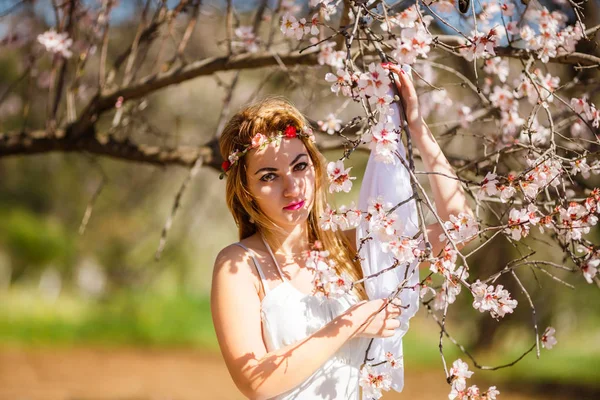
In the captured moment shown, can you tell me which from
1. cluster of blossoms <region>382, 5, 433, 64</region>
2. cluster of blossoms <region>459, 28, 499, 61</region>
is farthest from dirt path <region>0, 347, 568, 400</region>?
cluster of blossoms <region>382, 5, 433, 64</region>

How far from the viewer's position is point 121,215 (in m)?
8.48

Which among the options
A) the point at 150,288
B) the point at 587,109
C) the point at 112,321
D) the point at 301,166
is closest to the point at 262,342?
the point at 301,166

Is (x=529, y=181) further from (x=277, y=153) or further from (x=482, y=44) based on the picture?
(x=277, y=153)

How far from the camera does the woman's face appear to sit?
1.58 metres

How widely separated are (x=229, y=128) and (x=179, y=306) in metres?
6.04

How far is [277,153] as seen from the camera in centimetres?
158

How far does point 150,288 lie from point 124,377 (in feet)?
5.81

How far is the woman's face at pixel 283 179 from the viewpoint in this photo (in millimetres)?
1585

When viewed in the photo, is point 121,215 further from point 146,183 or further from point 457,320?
point 457,320

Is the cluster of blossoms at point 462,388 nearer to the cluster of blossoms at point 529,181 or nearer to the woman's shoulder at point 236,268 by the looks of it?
the cluster of blossoms at point 529,181

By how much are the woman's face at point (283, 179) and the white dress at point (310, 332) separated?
151 millimetres

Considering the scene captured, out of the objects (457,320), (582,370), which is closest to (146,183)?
(457,320)

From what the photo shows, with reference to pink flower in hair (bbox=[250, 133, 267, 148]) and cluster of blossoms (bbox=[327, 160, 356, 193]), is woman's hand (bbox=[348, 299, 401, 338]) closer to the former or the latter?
cluster of blossoms (bbox=[327, 160, 356, 193])

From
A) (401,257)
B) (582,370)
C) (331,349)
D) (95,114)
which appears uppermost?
(95,114)
